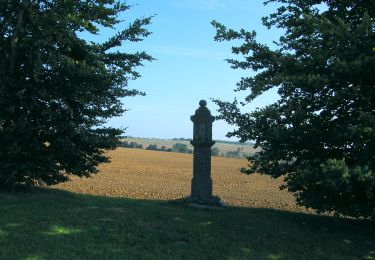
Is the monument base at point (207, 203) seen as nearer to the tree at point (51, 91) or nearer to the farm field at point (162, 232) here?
the farm field at point (162, 232)

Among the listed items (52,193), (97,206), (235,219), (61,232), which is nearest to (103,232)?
(61,232)

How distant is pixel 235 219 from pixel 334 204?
Answer: 7.45ft

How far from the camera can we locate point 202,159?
11.8m

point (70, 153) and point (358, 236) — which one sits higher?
point (70, 153)

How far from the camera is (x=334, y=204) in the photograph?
8602 mm

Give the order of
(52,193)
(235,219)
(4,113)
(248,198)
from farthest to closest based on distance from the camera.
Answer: (248,198) → (52,193) → (4,113) → (235,219)

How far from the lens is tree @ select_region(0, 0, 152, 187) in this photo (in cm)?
1043

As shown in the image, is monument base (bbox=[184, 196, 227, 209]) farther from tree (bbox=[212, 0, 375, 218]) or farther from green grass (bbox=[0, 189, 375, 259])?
tree (bbox=[212, 0, 375, 218])

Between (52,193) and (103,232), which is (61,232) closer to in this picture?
(103,232)

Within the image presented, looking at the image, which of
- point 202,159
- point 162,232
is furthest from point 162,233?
point 202,159

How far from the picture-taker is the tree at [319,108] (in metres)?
7.33

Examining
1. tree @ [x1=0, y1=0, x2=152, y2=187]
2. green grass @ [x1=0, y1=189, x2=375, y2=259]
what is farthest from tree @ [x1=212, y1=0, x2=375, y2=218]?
tree @ [x1=0, y1=0, x2=152, y2=187]

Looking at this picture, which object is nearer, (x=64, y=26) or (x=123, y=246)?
(x=123, y=246)

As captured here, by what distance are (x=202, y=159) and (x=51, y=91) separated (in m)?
4.52
